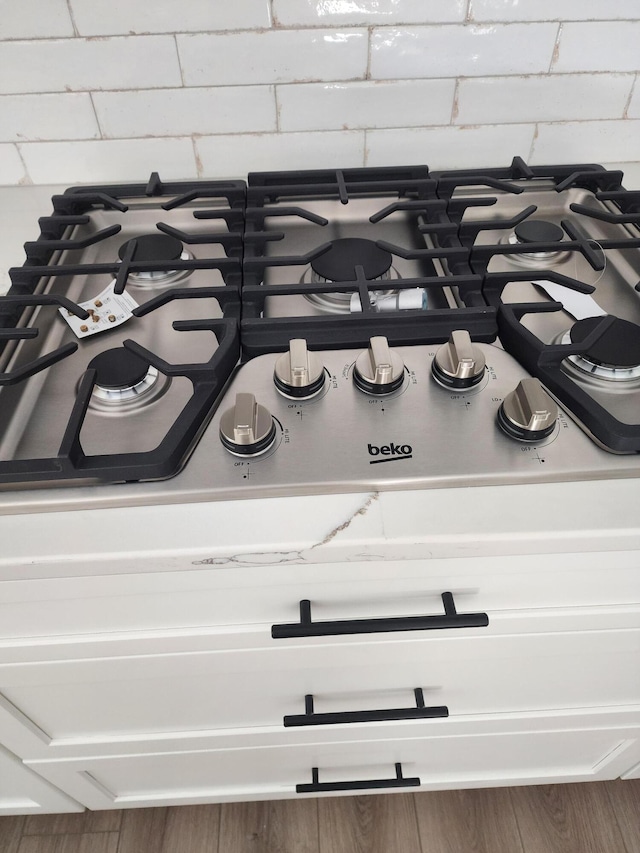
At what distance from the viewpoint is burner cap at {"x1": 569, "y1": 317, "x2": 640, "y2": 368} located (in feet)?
2.05

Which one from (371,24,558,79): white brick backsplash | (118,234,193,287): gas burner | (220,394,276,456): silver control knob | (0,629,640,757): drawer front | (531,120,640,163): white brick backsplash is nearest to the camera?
(220,394,276,456): silver control knob

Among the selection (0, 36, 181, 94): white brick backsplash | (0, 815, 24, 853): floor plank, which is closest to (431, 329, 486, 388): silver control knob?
(0, 36, 181, 94): white brick backsplash

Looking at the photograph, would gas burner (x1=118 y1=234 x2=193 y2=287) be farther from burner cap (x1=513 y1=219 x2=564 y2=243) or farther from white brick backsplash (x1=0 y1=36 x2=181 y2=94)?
burner cap (x1=513 y1=219 x2=564 y2=243)

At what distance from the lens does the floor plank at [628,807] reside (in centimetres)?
114

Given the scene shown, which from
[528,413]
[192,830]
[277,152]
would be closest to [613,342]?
[528,413]

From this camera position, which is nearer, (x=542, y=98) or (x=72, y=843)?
(x=542, y=98)

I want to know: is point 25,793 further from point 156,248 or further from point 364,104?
point 364,104

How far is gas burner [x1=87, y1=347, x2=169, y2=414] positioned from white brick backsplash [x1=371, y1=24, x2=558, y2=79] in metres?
0.62

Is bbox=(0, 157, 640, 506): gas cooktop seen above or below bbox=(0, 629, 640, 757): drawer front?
above

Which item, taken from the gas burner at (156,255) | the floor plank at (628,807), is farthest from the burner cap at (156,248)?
the floor plank at (628,807)

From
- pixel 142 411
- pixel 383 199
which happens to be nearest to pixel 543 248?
pixel 383 199

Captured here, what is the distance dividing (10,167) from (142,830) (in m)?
1.23

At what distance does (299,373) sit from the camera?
1.91 feet

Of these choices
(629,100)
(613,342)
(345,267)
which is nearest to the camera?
(613,342)
